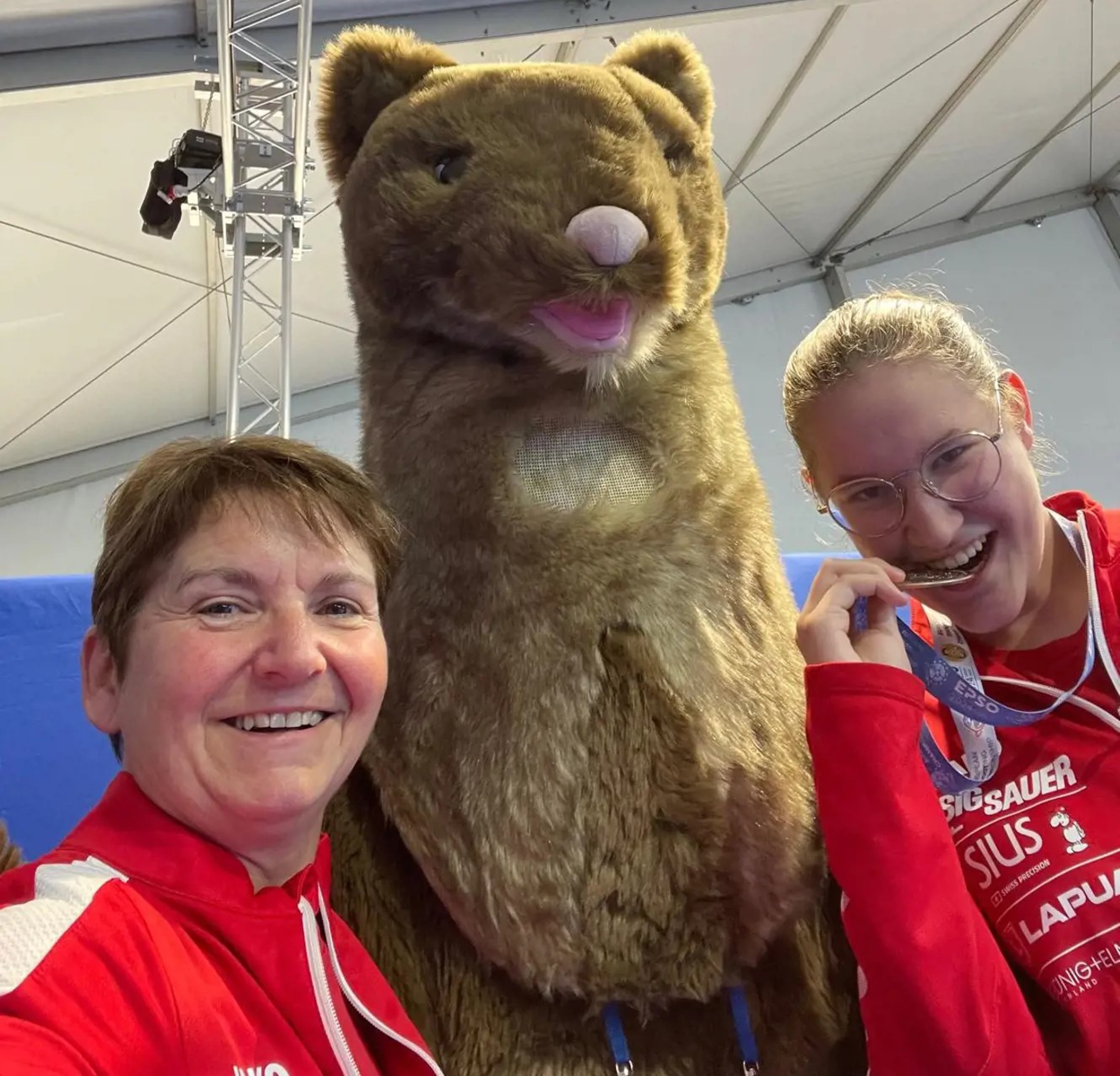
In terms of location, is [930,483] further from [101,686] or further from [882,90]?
[882,90]

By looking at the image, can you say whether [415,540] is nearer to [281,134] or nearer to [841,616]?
[841,616]

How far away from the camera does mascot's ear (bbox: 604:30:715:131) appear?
41.7 inches

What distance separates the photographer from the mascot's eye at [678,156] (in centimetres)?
97

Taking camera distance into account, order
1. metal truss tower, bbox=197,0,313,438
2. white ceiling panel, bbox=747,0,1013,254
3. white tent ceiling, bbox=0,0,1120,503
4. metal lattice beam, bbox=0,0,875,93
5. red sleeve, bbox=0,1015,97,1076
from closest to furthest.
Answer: red sleeve, bbox=0,1015,97,1076, metal lattice beam, bbox=0,0,875,93, metal truss tower, bbox=197,0,313,438, white tent ceiling, bbox=0,0,1120,503, white ceiling panel, bbox=747,0,1013,254

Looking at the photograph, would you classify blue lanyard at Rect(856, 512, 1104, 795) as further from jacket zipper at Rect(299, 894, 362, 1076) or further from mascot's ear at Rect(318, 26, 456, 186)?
mascot's ear at Rect(318, 26, 456, 186)

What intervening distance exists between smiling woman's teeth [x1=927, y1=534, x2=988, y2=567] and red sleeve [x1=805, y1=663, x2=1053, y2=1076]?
18 centimetres

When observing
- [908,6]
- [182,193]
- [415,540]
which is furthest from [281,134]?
[415,540]

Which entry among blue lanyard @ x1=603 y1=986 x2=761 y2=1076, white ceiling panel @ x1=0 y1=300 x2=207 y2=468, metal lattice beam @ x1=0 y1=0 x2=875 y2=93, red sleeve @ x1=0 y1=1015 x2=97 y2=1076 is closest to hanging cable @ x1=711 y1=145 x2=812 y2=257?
metal lattice beam @ x1=0 y1=0 x2=875 y2=93

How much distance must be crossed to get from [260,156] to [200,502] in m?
3.00

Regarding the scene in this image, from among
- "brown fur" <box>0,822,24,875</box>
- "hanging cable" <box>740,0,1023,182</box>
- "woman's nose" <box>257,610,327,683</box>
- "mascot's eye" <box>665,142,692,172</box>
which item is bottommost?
"brown fur" <box>0,822,24,875</box>

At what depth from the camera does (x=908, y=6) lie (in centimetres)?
382

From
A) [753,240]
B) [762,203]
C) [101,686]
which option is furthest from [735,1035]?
[753,240]

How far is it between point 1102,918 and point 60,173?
363 centimetres

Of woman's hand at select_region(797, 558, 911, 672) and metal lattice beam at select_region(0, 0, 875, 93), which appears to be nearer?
woman's hand at select_region(797, 558, 911, 672)
